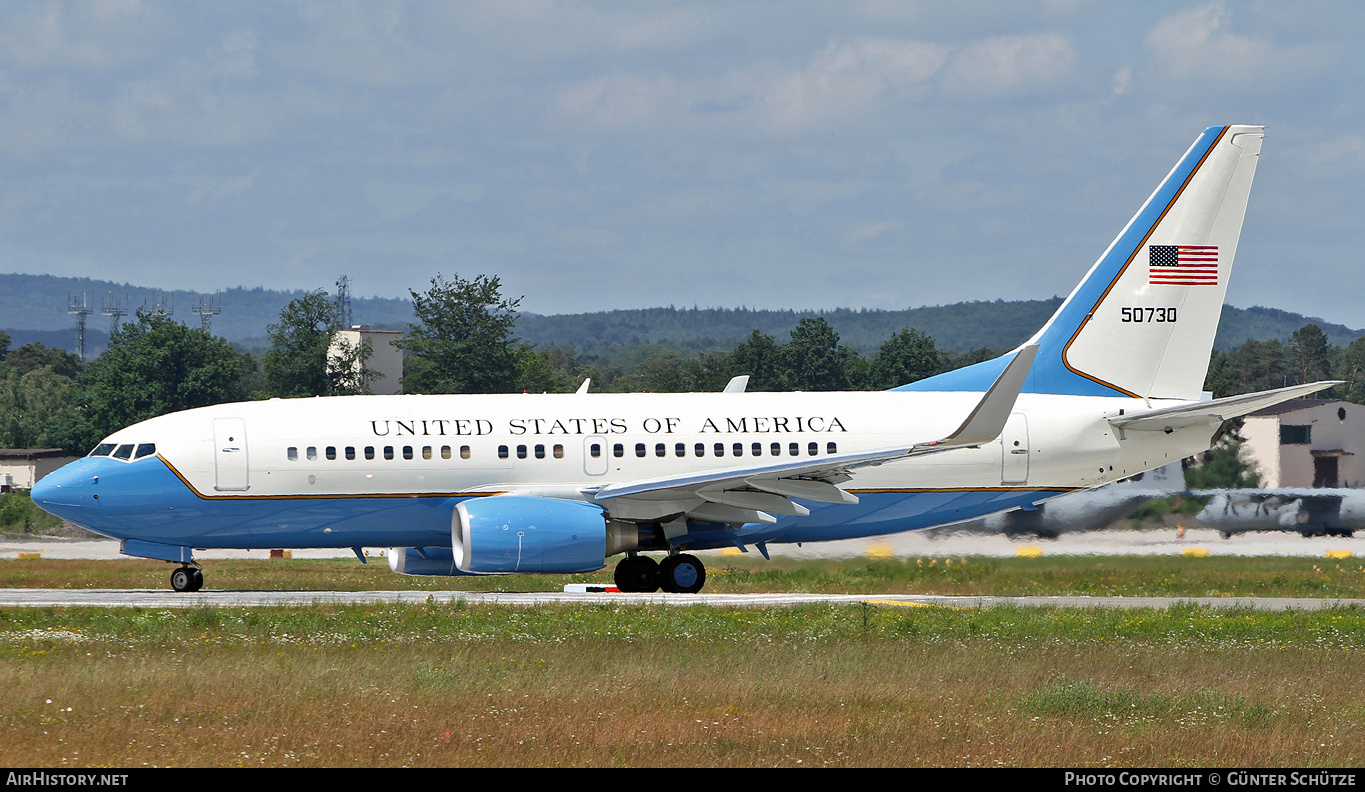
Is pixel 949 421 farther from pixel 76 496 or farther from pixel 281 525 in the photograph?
pixel 76 496

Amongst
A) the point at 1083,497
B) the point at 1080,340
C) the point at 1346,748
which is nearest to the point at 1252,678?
the point at 1346,748

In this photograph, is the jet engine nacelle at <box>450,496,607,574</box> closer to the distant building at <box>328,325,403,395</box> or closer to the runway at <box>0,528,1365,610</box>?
the runway at <box>0,528,1365,610</box>

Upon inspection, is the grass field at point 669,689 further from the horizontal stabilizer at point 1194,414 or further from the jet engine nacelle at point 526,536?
the horizontal stabilizer at point 1194,414

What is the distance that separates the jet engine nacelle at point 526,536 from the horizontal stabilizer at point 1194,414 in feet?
34.3

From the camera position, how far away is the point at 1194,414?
26.8m

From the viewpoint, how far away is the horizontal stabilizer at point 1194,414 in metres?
25.0

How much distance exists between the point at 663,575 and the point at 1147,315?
1086 centimetres

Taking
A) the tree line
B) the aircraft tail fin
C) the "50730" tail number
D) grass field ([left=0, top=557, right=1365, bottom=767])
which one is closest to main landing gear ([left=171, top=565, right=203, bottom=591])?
grass field ([left=0, top=557, right=1365, bottom=767])

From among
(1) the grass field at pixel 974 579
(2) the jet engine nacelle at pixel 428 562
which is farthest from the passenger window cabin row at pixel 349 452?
(1) the grass field at pixel 974 579

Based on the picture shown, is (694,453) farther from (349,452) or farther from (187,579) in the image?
(187,579)

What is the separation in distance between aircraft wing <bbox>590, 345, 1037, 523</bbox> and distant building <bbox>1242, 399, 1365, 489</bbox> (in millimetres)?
45424

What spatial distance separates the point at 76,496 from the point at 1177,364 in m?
20.7

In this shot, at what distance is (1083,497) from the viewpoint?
32.2 m
